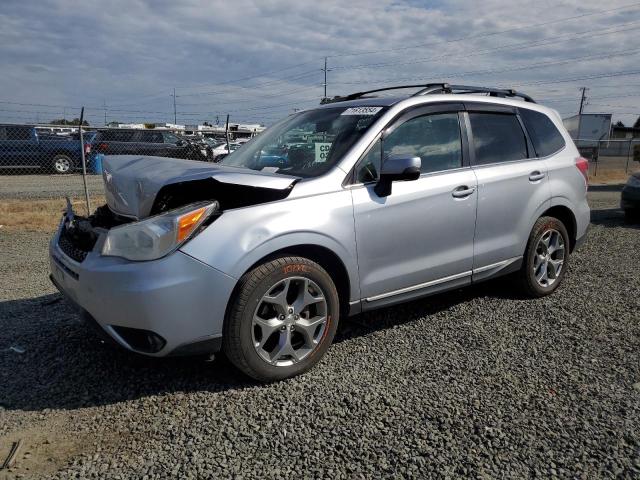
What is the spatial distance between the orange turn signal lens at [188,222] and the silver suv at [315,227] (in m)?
0.01

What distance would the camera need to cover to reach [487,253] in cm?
421

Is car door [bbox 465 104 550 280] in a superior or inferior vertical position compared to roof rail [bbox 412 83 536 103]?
inferior

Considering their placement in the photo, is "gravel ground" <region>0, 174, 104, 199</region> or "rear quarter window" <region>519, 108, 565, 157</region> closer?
"rear quarter window" <region>519, 108, 565, 157</region>

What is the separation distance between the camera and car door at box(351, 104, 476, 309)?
3490 millimetres

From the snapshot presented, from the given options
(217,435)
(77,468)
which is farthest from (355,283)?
(77,468)

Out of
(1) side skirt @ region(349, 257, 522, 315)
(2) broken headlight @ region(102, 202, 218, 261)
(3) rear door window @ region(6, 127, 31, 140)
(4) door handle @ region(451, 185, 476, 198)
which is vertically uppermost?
(3) rear door window @ region(6, 127, 31, 140)

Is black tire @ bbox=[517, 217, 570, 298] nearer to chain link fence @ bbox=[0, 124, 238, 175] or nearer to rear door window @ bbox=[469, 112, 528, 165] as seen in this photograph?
rear door window @ bbox=[469, 112, 528, 165]

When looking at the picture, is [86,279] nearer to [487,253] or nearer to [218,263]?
[218,263]

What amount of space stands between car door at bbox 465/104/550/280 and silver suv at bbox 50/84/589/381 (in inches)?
0.5

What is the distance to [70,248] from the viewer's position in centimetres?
337

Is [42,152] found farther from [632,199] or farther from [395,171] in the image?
[395,171]

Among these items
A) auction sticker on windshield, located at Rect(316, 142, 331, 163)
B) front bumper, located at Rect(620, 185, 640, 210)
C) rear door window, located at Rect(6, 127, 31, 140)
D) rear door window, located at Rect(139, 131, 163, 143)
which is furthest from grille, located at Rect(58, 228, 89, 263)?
rear door window, located at Rect(6, 127, 31, 140)

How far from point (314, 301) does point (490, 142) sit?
7.18 feet

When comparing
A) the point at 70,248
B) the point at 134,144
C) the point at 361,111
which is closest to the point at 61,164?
the point at 134,144
